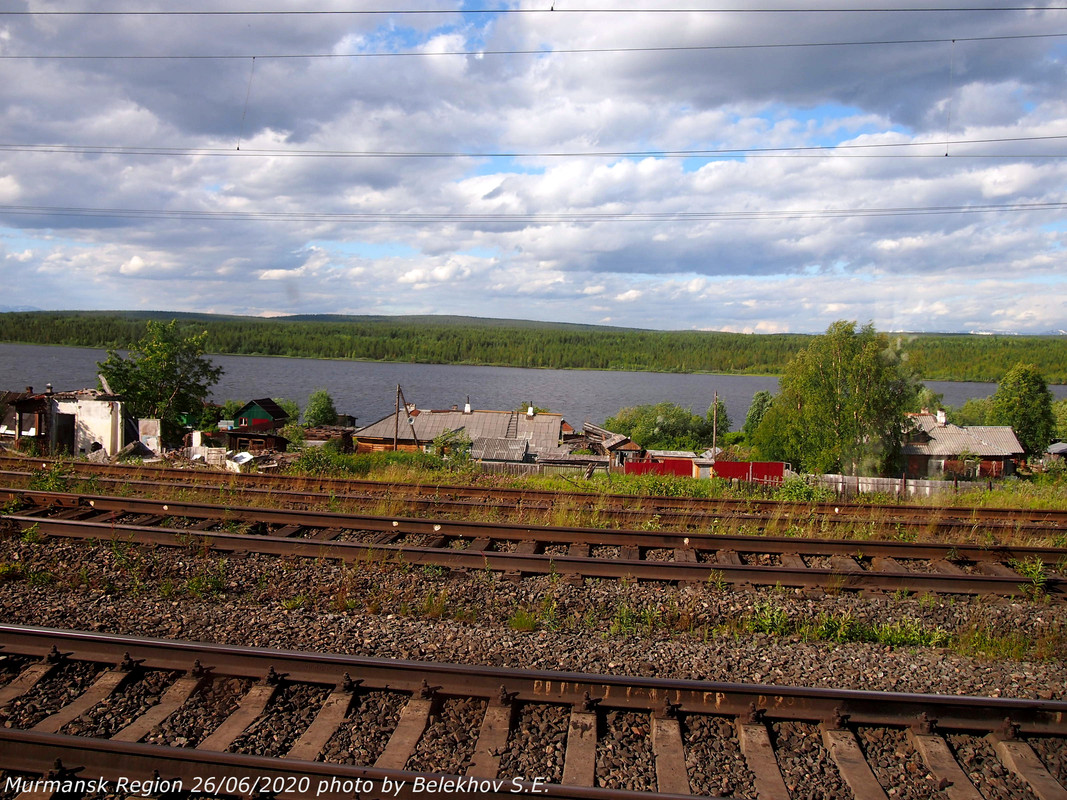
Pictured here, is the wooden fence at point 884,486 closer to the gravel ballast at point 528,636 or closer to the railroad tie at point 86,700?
the gravel ballast at point 528,636

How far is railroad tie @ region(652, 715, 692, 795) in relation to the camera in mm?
4098

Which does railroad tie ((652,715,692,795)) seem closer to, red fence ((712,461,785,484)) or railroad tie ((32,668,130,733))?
railroad tie ((32,668,130,733))

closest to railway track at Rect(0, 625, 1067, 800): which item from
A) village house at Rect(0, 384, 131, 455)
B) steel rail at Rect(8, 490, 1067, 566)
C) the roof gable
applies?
steel rail at Rect(8, 490, 1067, 566)

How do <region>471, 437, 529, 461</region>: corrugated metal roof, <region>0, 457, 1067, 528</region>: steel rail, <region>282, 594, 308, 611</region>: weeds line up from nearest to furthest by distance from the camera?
<region>282, 594, 308, 611</region>: weeds
<region>0, 457, 1067, 528</region>: steel rail
<region>471, 437, 529, 461</region>: corrugated metal roof

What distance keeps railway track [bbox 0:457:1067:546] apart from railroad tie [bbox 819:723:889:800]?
5.19 metres

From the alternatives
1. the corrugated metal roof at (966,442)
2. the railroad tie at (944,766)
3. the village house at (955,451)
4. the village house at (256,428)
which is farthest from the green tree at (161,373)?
the corrugated metal roof at (966,442)

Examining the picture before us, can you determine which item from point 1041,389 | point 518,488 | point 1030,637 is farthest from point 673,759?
point 1041,389

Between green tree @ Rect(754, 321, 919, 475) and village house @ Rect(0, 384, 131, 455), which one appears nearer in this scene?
village house @ Rect(0, 384, 131, 455)

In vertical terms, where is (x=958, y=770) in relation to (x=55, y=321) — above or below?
below

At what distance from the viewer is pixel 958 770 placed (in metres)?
4.29

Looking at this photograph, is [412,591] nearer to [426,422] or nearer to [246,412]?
[426,422]

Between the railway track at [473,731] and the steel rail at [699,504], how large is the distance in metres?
5.99

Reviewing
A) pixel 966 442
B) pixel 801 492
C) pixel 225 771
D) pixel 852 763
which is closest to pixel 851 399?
pixel 966 442

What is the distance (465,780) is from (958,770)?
3.22m
